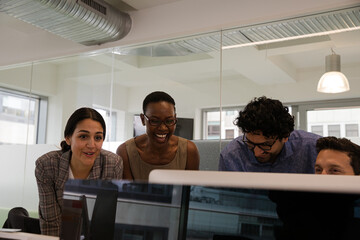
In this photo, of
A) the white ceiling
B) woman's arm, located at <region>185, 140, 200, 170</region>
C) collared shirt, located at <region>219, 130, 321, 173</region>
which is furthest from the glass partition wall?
collared shirt, located at <region>219, 130, 321, 173</region>

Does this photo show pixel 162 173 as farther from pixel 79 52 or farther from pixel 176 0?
pixel 79 52

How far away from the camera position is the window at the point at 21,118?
14.5 feet

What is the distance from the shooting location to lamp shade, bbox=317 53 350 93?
285cm

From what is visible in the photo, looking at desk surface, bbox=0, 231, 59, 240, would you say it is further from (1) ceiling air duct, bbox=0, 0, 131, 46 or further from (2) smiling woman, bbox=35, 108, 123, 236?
(1) ceiling air duct, bbox=0, 0, 131, 46

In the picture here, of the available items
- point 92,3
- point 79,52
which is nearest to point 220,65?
point 92,3

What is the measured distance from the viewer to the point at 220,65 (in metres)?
3.30

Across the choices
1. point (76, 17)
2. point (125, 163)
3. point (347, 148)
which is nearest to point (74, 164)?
point (125, 163)

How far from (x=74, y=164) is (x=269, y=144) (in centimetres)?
106

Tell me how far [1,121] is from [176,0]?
247cm

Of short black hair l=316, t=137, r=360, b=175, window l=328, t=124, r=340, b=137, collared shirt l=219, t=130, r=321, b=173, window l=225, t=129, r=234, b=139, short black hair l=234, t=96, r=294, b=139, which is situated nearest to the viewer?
short black hair l=316, t=137, r=360, b=175

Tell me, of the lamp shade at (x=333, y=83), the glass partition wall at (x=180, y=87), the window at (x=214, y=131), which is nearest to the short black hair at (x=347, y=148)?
the glass partition wall at (x=180, y=87)

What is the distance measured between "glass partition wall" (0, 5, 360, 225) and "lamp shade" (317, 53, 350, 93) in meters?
0.03

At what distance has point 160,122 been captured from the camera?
231cm

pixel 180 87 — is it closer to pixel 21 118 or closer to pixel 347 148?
pixel 21 118
